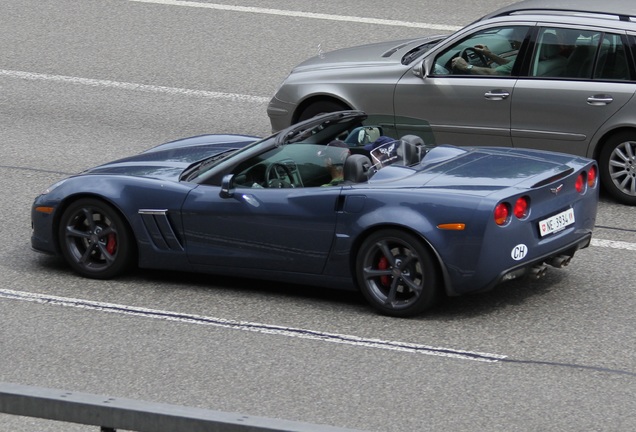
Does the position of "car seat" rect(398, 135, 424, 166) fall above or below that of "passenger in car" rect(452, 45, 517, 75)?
below

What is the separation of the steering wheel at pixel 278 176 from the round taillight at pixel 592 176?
2006mm

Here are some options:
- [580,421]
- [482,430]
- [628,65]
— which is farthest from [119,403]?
[628,65]

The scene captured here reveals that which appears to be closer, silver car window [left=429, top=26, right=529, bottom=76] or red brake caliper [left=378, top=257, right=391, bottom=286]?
red brake caliper [left=378, top=257, right=391, bottom=286]

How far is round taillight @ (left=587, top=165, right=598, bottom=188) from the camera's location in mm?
8883

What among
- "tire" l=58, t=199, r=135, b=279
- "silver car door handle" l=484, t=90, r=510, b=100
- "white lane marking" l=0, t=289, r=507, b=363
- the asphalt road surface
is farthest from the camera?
"silver car door handle" l=484, t=90, r=510, b=100

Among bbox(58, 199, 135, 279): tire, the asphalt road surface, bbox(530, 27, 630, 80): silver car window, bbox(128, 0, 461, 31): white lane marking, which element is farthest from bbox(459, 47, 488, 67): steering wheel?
bbox(128, 0, 461, 31): white lane marking

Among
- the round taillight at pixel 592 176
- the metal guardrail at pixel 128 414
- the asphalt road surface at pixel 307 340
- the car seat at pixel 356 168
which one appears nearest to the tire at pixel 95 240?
the asphalt road surface at pixel 307 340

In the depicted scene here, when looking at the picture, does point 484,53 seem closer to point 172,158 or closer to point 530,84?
point 530,84

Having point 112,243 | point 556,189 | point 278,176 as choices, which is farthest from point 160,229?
point 556,189

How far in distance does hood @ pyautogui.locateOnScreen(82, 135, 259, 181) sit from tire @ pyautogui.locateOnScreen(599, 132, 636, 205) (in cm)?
293

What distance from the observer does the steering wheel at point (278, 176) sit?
349 inches

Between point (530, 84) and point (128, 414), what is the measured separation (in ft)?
22.9

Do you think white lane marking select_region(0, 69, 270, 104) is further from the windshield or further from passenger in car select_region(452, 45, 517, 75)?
the windshield

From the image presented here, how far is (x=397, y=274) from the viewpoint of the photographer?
8.32 m
